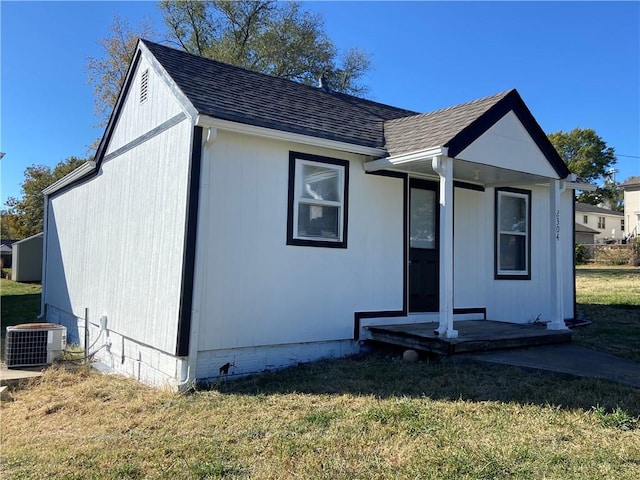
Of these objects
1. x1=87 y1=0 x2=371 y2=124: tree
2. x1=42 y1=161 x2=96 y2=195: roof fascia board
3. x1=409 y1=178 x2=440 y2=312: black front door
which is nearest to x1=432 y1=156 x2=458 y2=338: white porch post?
x1=409 y1=178 x2=440 y2=312: black front door

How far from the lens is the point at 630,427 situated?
146 inches

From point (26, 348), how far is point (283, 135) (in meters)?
5.08

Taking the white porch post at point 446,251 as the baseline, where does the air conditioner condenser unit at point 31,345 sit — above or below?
below

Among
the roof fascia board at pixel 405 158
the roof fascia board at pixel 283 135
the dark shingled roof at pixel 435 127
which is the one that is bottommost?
the roof fascia board at pixel 405 158

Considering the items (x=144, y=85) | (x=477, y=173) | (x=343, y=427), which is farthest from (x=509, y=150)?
(x=144, y=85)

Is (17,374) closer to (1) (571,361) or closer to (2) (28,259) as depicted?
(1) (571,361)

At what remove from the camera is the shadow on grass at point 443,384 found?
14.4 ft

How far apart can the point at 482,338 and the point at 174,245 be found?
12.9ft

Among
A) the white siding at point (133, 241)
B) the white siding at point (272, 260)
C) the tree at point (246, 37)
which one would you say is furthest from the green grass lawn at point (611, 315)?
the tree at point (246, 37)

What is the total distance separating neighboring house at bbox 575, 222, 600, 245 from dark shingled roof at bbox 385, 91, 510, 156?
4126 cm

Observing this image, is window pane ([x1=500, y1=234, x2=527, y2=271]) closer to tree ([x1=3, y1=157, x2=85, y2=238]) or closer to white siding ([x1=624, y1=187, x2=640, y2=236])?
tree ([x1=3, y1=157, x2=85, y2=238])

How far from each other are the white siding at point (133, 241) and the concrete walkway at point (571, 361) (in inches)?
145

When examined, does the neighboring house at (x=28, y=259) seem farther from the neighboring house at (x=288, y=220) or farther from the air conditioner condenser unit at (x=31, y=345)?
the air conditioner condenser unit at (x=31, y=345)

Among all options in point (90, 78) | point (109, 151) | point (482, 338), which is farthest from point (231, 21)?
point (482, 338)
